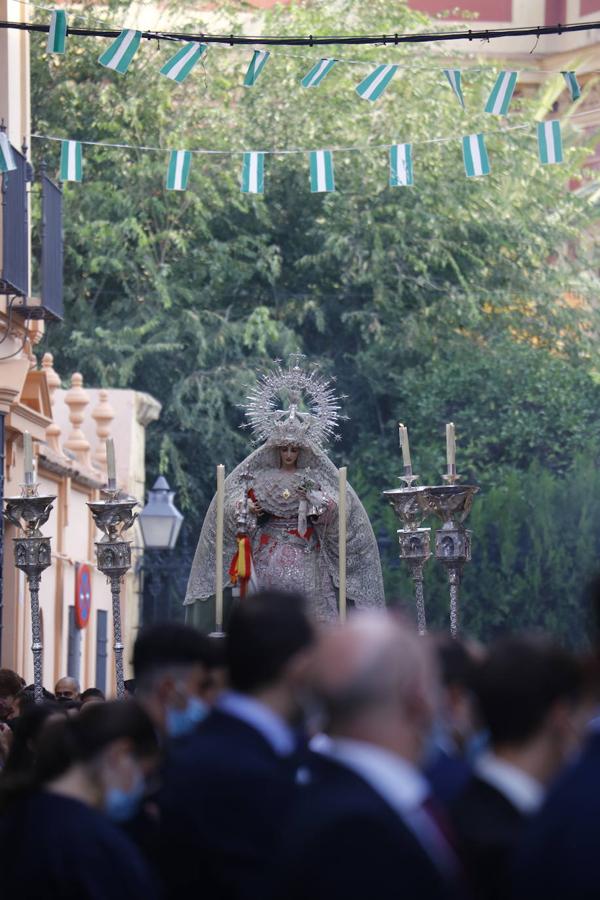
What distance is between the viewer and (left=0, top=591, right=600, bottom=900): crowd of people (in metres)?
3.04

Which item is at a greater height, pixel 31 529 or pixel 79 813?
pixel 31 529

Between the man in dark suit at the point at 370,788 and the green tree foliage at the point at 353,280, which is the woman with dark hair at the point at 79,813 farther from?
the green tree foliage at the point at 353,280

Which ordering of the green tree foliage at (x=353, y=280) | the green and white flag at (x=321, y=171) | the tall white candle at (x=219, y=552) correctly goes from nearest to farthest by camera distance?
the tall white candle at (x=219, y=552), the green and white flag at (x=321, y=171), the green tree foliage at (x=353, y=280)

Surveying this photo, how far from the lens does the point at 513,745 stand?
3.51 metres

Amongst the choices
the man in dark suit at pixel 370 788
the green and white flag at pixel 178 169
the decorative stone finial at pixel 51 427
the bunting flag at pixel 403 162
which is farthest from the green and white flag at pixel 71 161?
the man in dark suit at pixel 370 788

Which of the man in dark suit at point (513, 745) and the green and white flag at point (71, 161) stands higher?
the green and white flag at point (71, 161)

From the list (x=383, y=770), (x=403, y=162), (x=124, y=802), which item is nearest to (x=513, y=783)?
(x=383, y=770)

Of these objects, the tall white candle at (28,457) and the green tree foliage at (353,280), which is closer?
the tall white candle at (28,457)

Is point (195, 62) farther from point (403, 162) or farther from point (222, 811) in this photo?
point (222, 811)

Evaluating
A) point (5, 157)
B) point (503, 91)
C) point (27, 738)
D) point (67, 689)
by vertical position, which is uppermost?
point (503, 91)

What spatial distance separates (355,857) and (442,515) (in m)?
6.81

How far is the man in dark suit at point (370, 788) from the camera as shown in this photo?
3.02 m

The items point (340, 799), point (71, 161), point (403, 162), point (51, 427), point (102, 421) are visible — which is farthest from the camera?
point (102, 421)

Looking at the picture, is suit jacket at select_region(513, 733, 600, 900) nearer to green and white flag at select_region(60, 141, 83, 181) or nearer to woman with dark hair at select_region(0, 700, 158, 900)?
woman with dark hair at select_region(0, 700, 158, 900)
